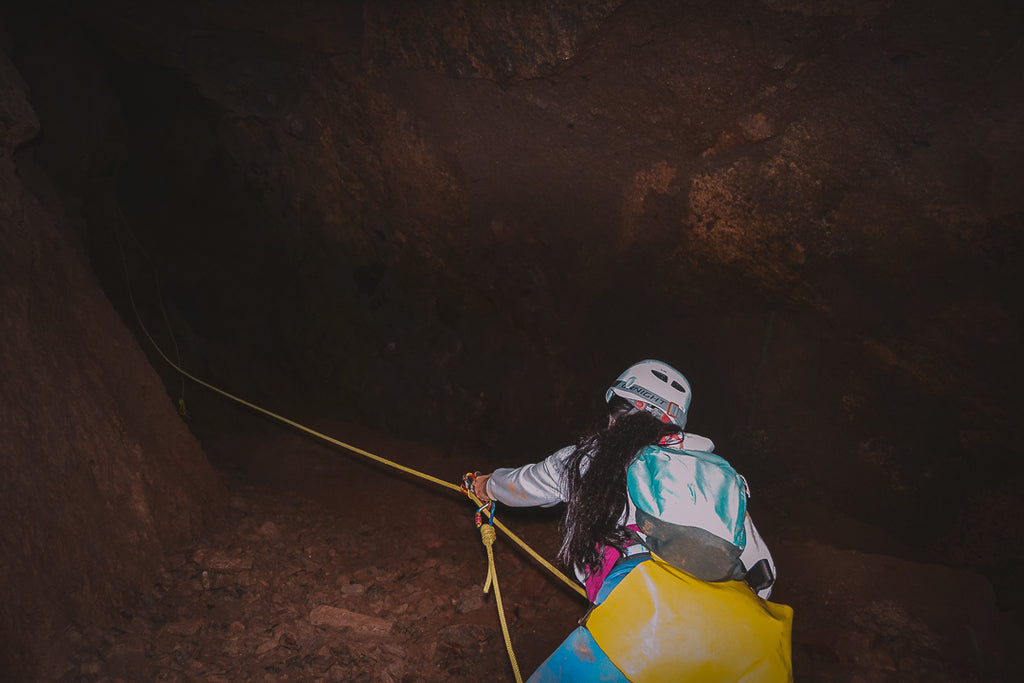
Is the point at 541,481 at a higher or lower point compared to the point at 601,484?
lower

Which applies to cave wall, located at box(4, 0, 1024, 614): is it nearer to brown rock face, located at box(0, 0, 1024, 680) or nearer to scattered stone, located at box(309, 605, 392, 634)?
brown rock face, located at box(0, 0, 1024, 680)

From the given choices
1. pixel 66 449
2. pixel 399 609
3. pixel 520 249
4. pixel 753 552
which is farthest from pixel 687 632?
pixel 520 249

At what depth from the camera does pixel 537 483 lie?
211 cm

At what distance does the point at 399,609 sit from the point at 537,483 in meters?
1.13

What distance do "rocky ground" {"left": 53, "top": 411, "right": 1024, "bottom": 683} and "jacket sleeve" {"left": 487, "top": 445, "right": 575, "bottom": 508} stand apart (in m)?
0.91

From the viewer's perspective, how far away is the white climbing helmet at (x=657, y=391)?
2102 millimetres

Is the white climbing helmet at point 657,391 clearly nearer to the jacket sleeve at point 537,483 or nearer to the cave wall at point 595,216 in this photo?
the jacket sleeve at point 537,483

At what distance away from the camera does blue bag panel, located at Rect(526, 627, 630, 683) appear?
5.07 ft

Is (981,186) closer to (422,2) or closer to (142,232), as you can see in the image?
(422,2)

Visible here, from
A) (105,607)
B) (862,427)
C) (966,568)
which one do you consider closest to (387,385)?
(105,607)

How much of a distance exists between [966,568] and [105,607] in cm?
386

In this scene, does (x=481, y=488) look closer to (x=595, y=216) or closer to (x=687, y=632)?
(x=687, y=632)

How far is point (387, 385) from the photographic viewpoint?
445 cm

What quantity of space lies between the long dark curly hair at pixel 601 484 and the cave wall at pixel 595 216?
1.43m
